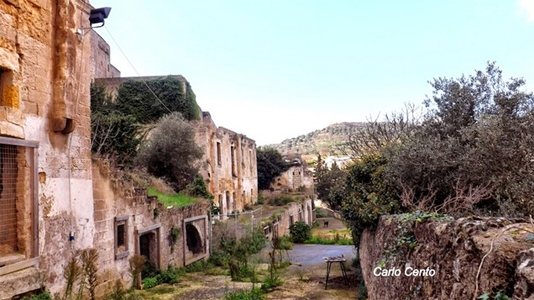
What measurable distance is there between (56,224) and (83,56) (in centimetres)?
380

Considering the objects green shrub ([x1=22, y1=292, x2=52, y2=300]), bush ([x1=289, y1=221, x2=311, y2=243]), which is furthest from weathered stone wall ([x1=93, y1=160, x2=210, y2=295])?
bush ([x1=289, y1=221, x2=311, y2=243])

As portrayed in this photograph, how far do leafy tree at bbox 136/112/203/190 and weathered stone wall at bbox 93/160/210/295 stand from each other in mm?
5282

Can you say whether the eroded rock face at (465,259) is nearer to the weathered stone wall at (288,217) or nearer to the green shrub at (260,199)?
the weathered stone wall at (288,217)

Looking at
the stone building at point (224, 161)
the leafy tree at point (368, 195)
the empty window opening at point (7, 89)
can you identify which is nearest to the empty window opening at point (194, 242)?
the stone building at point (224, 161)

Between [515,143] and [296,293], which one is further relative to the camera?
[296,293]

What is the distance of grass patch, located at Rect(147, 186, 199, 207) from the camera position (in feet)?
50.0

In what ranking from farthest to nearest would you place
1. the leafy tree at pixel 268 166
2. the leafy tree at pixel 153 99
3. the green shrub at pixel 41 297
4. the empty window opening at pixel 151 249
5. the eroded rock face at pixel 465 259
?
1. the leafy tree at pixel 268 166
2. the leafy tree at pixel 153 99
3. the empty window opening at pixel 151 249
4. the green shrub at pixel 41 297
5. the eroded rock face at pixel 465 259

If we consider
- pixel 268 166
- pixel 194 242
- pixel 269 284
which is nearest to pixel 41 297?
pixel 269 284

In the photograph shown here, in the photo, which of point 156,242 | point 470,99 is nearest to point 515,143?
point 470,99

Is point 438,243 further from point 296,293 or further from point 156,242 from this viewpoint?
point 156,242

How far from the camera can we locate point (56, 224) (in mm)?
7590

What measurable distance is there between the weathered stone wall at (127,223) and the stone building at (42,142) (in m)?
0.80

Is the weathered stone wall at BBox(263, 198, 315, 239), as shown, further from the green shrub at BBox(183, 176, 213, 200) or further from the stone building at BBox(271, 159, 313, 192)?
the green shrub at BBox(183, 176, 213, 200)

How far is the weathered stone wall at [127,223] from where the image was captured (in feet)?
30.9
